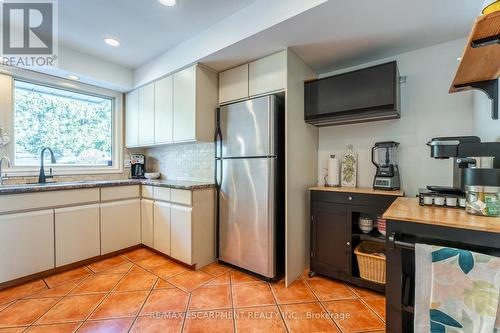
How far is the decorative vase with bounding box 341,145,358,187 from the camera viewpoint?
2385 mm

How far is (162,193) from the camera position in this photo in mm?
2688

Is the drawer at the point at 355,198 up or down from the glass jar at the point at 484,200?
down

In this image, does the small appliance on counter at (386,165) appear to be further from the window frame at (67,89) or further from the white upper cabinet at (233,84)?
the window frame at (67,89)

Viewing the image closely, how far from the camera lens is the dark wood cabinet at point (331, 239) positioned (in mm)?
2072

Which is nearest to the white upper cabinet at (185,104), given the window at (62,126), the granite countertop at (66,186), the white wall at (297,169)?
the granite countertop at (66,186)

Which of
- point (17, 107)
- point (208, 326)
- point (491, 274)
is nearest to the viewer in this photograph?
point (491, 274)

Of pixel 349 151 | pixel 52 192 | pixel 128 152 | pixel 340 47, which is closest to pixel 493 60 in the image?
pixel 340 47

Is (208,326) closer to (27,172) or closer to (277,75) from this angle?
(277,75)

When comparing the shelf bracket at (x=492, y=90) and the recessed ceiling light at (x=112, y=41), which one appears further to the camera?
the recessed ceiling light at (x=112, y=41)

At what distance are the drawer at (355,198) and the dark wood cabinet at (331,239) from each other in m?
0.07

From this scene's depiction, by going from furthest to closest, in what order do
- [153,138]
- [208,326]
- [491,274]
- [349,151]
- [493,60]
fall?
[153,138]
[349,151]
[208,326]
[493,60]
[491,274]

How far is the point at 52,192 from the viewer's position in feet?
7.41

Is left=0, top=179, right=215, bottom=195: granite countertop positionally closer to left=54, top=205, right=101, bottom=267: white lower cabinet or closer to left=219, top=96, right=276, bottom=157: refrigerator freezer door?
left=54, top=205, right=101, bottom=267: white lower cabinet

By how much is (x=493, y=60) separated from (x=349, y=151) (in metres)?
1.35
